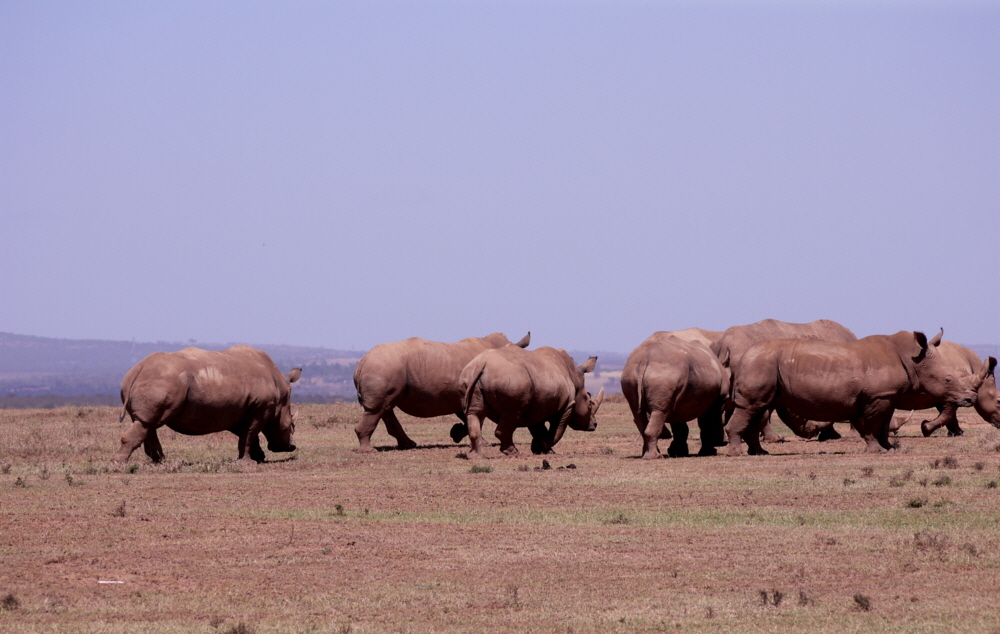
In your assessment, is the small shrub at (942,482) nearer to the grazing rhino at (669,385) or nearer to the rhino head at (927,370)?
the grazing rhino at (669,385)

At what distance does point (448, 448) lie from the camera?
27.2 m

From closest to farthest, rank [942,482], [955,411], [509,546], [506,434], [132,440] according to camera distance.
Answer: [509,546]
[942,482]
[132,440]
[506,434]
[955,411]

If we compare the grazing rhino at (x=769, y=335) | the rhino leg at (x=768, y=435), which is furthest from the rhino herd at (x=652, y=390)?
the grazing rhino at (x=769, y=335)

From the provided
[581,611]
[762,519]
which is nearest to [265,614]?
[581,611]

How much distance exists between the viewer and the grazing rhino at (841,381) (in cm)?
2275

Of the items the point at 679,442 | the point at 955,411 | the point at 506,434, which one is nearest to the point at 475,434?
the point at 506,434

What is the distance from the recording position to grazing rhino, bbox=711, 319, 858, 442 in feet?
92.9

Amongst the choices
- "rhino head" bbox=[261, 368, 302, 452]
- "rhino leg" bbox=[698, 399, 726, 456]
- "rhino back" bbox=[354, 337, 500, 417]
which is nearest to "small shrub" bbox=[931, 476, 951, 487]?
"rhino leg" bbox=[698, 399, 726, 456]

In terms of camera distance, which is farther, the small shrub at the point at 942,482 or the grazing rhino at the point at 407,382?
the grazing rhino at the point at 407,382

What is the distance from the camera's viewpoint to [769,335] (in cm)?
2925

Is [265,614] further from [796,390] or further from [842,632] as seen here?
[796,390]

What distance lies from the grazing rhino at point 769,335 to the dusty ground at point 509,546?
6.21 meters

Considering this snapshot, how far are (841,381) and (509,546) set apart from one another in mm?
10862

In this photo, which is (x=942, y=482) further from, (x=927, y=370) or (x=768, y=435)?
(x=768, y=435)
